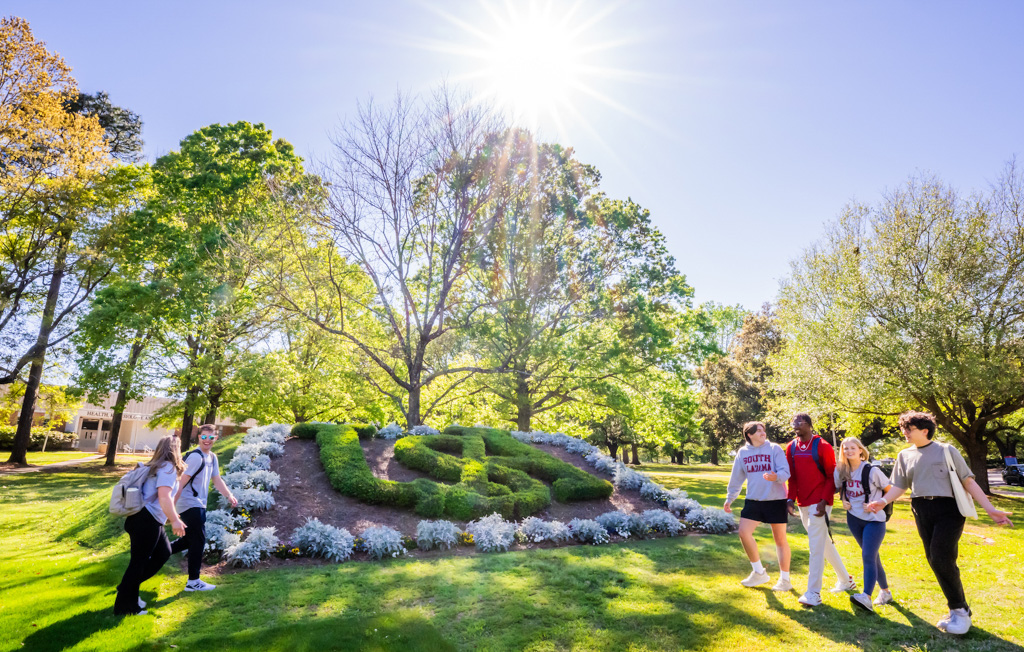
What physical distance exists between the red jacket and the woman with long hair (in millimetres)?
6773

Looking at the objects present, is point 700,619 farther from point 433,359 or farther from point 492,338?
point 433,359

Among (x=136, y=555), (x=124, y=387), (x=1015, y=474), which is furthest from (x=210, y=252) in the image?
(x=1015, y=474)

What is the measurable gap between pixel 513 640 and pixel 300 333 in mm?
22878

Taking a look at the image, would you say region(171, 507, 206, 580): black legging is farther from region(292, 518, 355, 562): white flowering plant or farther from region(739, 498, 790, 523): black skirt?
region(739, 498, 790, 523): black skirt

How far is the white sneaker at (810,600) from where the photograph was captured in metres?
5.43

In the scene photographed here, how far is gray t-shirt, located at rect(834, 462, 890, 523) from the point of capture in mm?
5512

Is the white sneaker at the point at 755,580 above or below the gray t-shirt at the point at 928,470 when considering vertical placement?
below

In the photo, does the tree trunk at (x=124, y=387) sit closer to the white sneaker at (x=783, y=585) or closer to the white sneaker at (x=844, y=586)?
the white sneaker at (x=783, y=585)

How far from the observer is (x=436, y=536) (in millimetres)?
8203

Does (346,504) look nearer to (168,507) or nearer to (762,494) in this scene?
(168,507)

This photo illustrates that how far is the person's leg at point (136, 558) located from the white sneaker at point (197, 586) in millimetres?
822

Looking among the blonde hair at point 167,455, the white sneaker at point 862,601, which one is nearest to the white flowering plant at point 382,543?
the blonde hair at point 167,455

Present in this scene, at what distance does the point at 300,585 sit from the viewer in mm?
6180

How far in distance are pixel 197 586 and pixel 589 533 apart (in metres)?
5.91
